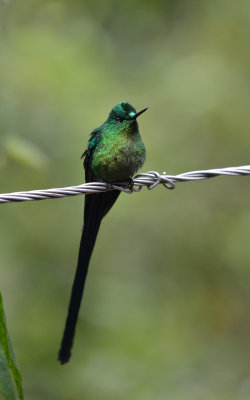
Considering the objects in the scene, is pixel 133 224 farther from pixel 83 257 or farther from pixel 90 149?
pixel 83 257

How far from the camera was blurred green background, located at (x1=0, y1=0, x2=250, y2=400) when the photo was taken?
4566 millimetres

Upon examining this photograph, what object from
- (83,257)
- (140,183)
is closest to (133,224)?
(83,257)

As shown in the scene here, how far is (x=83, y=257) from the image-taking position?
2.55 meters

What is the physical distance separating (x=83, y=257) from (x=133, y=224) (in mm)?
3700

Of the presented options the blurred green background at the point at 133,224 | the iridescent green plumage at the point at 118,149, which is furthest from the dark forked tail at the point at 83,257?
the blurred green background at the point at 133,224

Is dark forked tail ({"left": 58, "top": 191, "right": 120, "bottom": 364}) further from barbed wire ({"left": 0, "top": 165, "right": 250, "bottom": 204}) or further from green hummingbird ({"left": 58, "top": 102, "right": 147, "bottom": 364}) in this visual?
barbed wire ({"left": 0, "top": 165, "right": 250, "bottom": 204})

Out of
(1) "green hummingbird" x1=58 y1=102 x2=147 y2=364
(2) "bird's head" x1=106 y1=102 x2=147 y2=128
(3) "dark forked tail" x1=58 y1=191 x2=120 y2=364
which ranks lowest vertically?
(3) "dark forked tail" x1=58 y1=191 x2=120 y2=364

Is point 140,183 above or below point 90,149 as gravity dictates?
below

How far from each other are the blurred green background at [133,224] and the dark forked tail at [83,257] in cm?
121

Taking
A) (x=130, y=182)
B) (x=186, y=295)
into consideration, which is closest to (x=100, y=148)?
(x=130, y=182)

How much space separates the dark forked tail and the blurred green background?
1210 mm

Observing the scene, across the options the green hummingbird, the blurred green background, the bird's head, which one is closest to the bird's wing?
the green hummingbird

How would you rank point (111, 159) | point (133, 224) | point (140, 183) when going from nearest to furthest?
point (140, 183)
point (111, 159)
point (133, 224)

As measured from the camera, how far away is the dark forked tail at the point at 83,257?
2.54m
